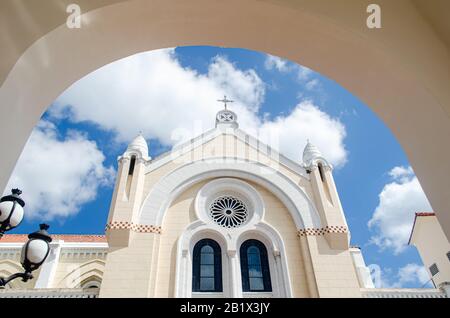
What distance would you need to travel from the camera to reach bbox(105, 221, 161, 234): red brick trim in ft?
36.6

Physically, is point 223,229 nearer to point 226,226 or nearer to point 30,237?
point 226,226

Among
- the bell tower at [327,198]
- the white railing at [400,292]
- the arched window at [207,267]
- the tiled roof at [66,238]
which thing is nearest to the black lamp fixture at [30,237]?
the arched window at [207,267]

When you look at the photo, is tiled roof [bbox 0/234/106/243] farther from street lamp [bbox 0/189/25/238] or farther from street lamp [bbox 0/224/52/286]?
street lamp [bbox 0/189/25/238]

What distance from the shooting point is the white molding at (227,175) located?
40.6ft

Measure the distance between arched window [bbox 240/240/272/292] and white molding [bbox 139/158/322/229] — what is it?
1942 millimetres

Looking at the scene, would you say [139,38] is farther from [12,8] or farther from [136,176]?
[136,176]

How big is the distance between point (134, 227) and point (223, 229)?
3509 mm

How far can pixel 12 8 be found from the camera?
151 cm

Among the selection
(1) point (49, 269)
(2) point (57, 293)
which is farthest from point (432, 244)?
(1) point (49, 269)

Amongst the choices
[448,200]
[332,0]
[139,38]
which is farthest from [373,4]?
[139,38]

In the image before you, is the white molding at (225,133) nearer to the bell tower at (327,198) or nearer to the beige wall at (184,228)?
the bell tower at (327,198)

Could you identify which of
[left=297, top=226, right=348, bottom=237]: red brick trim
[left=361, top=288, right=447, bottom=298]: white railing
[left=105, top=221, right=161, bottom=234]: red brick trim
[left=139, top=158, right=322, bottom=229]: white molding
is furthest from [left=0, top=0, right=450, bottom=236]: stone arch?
[left=361, top=288, right=447, bottom=298]: white railing

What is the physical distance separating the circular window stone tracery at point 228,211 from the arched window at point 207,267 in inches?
40.2

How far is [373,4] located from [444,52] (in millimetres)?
523
